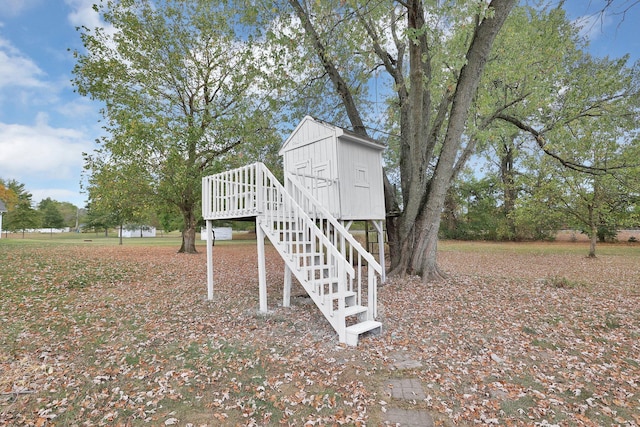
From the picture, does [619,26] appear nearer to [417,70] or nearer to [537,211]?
[417,70]

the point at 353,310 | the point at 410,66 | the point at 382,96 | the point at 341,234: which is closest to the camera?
the point at 353,310

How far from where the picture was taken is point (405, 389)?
134 inches

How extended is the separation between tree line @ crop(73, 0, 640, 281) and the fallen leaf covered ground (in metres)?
3.64

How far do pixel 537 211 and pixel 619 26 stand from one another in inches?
542

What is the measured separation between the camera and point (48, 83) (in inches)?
485

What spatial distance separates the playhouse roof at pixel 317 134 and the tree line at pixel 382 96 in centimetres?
168

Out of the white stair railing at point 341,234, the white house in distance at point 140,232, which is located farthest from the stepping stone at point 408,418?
the white house in distance at point 140,232

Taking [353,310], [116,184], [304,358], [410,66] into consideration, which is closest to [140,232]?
[116,184]

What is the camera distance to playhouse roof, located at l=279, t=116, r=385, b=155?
7.86 metres

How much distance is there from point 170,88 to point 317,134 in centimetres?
1239

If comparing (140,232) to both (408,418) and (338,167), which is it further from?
(408,418)

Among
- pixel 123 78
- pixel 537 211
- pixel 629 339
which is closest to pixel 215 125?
pixel 123 78

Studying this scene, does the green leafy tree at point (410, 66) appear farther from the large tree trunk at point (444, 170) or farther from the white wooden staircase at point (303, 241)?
the white wooden staircase at point (303, 241)

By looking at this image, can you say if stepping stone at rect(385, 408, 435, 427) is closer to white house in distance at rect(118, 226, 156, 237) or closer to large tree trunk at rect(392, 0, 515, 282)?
large tree trunk at rect(392, 0, 515, 282)
